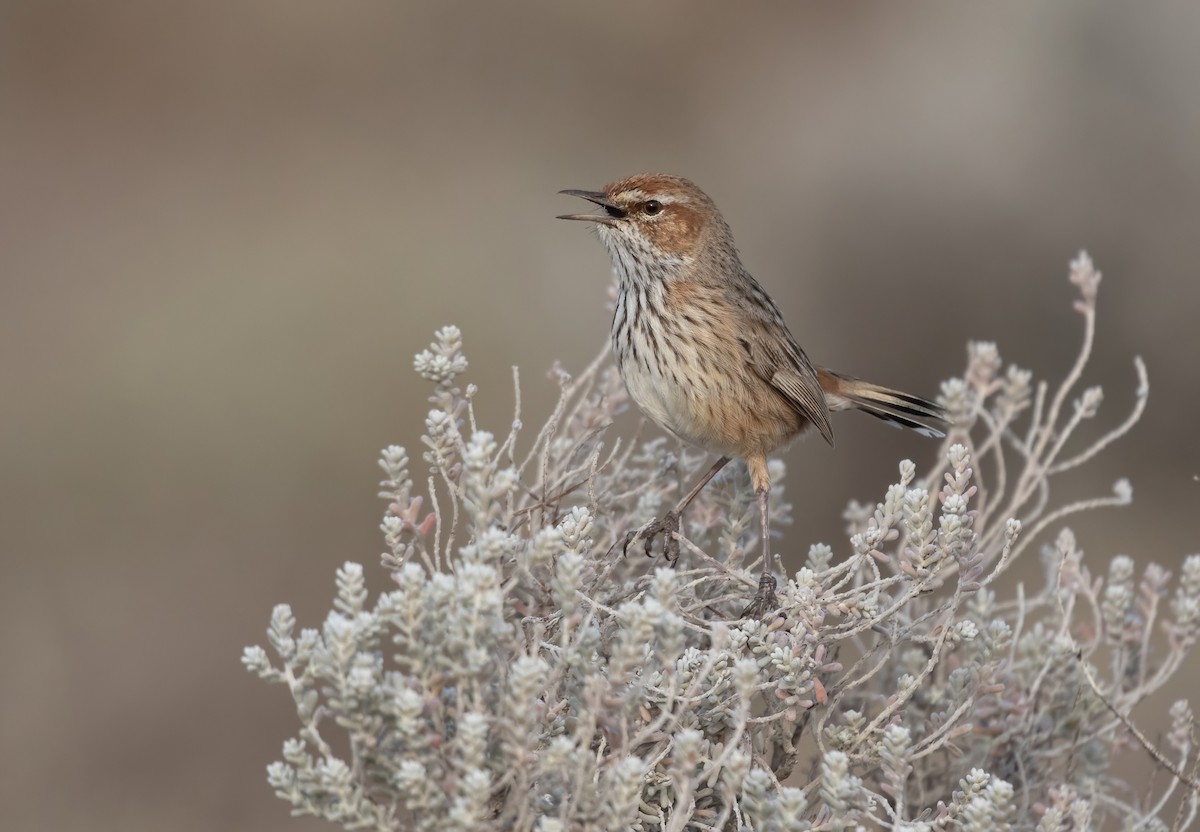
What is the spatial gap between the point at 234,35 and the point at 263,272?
3.54 m

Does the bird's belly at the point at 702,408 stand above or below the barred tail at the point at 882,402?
below

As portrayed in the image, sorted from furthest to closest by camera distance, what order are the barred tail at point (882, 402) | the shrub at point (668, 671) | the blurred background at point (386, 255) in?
the blurred background at point (386, 255), the barred tail at point (882, 402), the shrub at point (668, 671)

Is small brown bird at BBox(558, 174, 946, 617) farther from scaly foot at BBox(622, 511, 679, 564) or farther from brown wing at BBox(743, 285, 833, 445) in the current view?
scaly foot at BBox(622, 511, 679, 564)

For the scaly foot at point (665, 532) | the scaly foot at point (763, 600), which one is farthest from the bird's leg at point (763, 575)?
the scaly foot at point (665, 532)

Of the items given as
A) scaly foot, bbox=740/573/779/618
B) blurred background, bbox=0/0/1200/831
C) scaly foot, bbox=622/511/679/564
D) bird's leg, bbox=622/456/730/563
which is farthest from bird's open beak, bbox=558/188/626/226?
blurred background, bbox=0/0/1200/831

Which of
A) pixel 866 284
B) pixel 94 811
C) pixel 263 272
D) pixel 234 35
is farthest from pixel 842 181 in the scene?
pixel 94 811

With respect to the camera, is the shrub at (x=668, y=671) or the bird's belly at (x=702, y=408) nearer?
the shrub at (x=668, y=671)

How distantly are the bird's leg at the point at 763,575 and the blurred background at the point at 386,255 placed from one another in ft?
11.1

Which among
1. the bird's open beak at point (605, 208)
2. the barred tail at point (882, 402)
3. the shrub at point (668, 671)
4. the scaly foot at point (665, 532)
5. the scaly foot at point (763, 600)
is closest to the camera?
the shrub at point (668, 671)

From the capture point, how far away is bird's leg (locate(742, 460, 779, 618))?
415 cm

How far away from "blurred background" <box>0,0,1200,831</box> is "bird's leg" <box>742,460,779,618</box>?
3374 millimetres

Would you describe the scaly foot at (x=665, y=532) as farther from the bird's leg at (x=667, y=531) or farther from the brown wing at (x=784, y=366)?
the brown wing at (x=784, y=366)

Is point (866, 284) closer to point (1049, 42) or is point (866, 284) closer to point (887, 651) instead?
point (1049, 42)

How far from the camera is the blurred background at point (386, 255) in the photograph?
8.34 m
